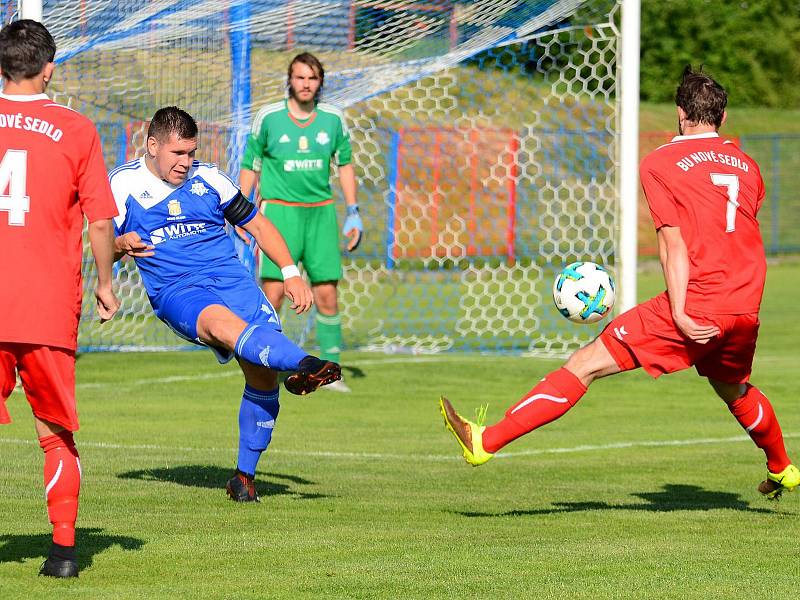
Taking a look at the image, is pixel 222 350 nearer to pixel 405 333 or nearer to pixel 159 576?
pixel 159 576

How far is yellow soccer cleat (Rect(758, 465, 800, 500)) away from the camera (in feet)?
23.2

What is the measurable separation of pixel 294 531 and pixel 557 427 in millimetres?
4218

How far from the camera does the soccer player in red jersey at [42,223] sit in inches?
201

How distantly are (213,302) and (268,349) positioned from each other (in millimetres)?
562

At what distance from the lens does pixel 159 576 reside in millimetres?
5414

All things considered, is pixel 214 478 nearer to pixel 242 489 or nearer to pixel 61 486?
pixel 242 489

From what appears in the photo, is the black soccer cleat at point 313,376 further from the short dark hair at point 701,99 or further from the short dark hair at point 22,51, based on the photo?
the short dark hair at point 701,99

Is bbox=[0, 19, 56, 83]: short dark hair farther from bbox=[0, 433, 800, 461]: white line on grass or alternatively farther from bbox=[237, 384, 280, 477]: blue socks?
bbox=[0, 433, 800, 461]: white line on grass

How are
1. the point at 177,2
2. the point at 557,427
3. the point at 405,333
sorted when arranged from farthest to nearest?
1. the point at 405,333
2. the point at 177,2
3. the point at 557,427

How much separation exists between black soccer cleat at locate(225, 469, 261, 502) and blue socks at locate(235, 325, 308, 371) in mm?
792

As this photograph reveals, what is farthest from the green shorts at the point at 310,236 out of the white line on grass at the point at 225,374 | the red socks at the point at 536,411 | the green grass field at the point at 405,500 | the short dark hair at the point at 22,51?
the short dark hair at the point at 22,51

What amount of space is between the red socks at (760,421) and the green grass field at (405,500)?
12.3 inches

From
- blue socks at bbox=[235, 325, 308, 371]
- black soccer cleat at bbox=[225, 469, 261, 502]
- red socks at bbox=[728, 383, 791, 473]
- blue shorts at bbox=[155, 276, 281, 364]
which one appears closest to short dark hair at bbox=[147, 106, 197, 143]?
blue shorts at bbox=[155, 276, 281, 364]

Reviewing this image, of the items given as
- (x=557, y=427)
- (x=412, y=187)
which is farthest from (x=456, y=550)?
(x=412, y=187)
